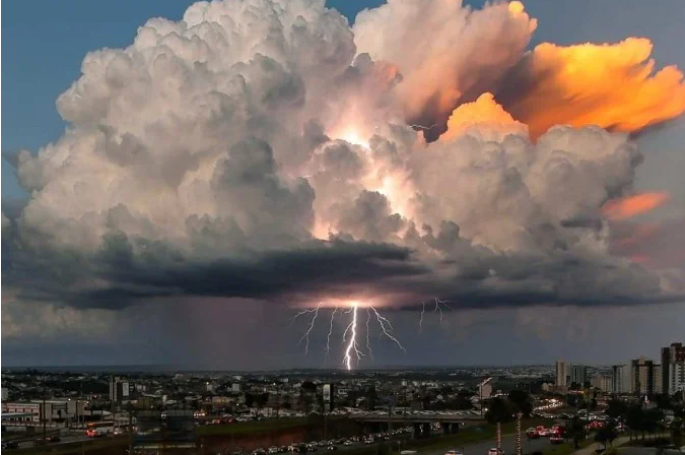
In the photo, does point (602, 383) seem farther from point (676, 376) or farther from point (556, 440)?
point (556, 440)

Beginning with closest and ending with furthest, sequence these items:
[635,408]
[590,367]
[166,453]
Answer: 1. [166,453]
2. [635,408]
3. [590,367]

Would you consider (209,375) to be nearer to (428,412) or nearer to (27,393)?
(27,393)

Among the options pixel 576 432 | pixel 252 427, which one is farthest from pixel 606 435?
pixel 252 427

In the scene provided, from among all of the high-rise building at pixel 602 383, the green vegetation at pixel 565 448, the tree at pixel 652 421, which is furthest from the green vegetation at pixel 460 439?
the high-rise building at pixel 602 383

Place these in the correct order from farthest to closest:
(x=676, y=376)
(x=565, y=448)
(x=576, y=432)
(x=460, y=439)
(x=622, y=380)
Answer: (x=622, y=380) < (x=676, y=376) < (x=460, y=439) < (x=576, y=432) < (x=565, y=448)

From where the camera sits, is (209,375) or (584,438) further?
(209,375)

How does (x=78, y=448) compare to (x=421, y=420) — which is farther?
(x=421, y=420)

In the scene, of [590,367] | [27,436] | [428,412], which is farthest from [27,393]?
[590,367]

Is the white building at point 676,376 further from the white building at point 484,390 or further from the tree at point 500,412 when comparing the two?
the tree at point 500,412

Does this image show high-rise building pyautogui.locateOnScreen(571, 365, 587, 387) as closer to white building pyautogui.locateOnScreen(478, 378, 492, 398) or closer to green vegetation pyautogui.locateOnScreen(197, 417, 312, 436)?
white building pyautogui.locateOnScreen(478, 378, 492, 398)
